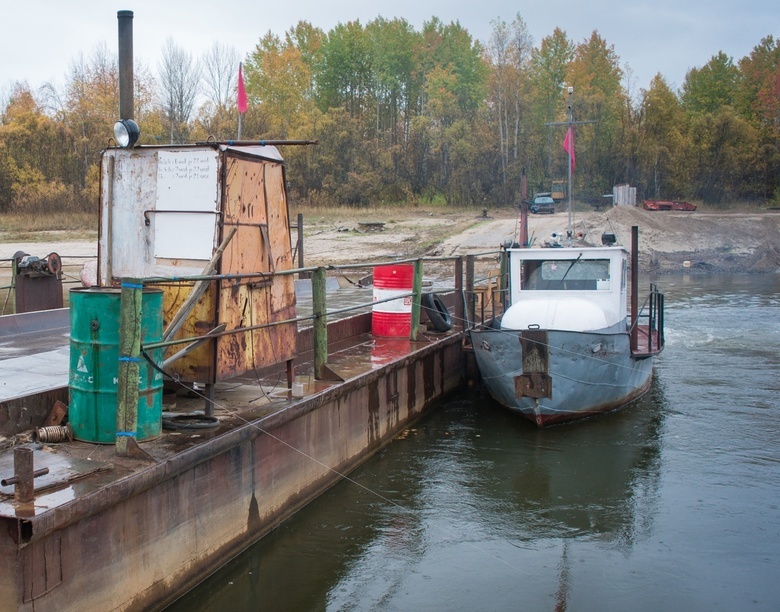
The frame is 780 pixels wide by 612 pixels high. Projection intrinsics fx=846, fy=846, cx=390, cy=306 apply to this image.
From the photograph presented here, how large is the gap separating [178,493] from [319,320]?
9.72 feet

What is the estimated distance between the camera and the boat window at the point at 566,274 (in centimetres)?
1292

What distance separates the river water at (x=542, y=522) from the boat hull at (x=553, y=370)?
37 centimetres

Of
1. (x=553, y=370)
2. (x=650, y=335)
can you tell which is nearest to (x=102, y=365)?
(x=553, y=370)

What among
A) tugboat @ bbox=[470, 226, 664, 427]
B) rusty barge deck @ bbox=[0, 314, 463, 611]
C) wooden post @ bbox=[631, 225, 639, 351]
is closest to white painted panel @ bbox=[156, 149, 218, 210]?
rusty barge deck @ bbox=[0, 314, 463, 611]

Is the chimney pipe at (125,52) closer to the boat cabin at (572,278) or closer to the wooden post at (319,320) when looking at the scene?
the wooden post at (319,320)

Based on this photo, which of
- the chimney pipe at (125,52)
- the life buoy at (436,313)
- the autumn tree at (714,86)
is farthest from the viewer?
the autumn tree at (714,86)

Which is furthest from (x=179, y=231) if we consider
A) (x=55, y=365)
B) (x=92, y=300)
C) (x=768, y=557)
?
(x=768, y=557)

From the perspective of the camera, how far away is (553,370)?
436 inches

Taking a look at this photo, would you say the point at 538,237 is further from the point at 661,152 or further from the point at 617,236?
the point at 661,152

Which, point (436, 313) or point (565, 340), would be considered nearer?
point (565, 340)

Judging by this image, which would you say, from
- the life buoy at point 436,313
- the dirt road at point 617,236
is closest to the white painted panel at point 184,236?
the life buoy at point 436,313

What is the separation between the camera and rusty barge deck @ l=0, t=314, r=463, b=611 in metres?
4.91

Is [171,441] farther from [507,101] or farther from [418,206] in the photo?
[507,101]

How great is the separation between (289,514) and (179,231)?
278 cm
